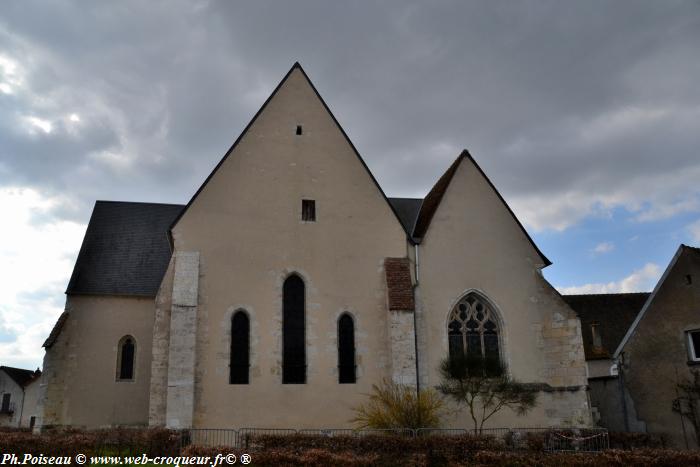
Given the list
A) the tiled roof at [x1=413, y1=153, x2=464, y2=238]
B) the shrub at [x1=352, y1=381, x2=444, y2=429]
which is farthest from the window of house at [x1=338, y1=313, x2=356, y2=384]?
the tiled roof at [x1=413, y1=153, x2=464, y2=238]

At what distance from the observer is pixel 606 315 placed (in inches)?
1181

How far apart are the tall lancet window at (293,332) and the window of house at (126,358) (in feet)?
28.1

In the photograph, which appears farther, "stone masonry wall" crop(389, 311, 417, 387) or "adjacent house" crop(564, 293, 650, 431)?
"adjacent house" crop(564, 293, 650, 431)

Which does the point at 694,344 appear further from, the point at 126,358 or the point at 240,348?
the point at 126,358

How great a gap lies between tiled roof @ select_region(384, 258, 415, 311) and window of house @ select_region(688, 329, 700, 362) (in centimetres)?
845

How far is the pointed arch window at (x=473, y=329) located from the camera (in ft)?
63.7

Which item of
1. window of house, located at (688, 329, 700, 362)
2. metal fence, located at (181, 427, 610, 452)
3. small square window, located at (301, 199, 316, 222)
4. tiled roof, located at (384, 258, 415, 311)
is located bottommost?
metal fence, located at (181, 427, 610, 452)

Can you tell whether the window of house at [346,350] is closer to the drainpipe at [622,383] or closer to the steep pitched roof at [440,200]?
the steep pitched roof at [440,200]

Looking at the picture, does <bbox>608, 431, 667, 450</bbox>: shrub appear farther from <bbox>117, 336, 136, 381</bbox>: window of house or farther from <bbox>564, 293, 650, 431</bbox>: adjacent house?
<bbox>117, 336, 136, 381</bbox>: window of house

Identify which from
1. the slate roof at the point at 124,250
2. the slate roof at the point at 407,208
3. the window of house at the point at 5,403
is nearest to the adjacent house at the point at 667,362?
the slate roof at the point at 407,208

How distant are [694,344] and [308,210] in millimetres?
12679

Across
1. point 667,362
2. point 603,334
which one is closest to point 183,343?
point 667,362

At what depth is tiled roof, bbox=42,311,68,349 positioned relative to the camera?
73.6ft

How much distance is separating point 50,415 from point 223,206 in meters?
11.1
